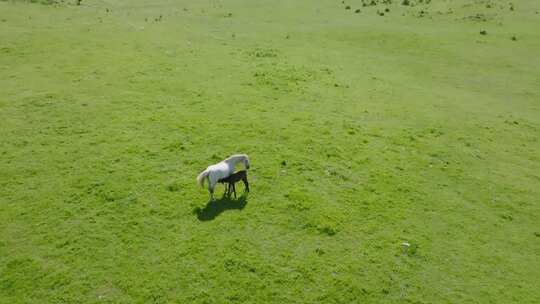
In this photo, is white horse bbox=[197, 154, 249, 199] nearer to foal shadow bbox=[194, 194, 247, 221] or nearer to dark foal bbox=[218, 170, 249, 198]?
dark foal bbox=[218, 170, 249, 198]

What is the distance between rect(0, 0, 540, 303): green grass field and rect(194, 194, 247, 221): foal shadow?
7 cm

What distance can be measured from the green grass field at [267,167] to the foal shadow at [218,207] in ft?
0.21

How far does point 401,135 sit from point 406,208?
6074mm

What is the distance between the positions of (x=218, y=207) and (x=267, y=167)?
3.17m

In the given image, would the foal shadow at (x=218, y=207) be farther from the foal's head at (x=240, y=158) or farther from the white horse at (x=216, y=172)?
the foal's head at (x=240, y=158)

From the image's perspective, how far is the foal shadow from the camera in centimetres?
1298

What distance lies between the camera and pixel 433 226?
13.7 meters

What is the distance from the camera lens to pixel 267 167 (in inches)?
624

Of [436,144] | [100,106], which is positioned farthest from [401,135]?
[100,106]

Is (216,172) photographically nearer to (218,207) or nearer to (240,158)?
(240,158)

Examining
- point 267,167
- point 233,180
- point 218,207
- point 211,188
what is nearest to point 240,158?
point 233,180

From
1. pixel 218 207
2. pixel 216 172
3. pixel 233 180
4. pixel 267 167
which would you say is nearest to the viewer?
pixel 216 172

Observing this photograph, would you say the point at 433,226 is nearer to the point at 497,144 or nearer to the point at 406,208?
the point at 406,208

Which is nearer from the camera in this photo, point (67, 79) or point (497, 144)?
point (497, 144)
